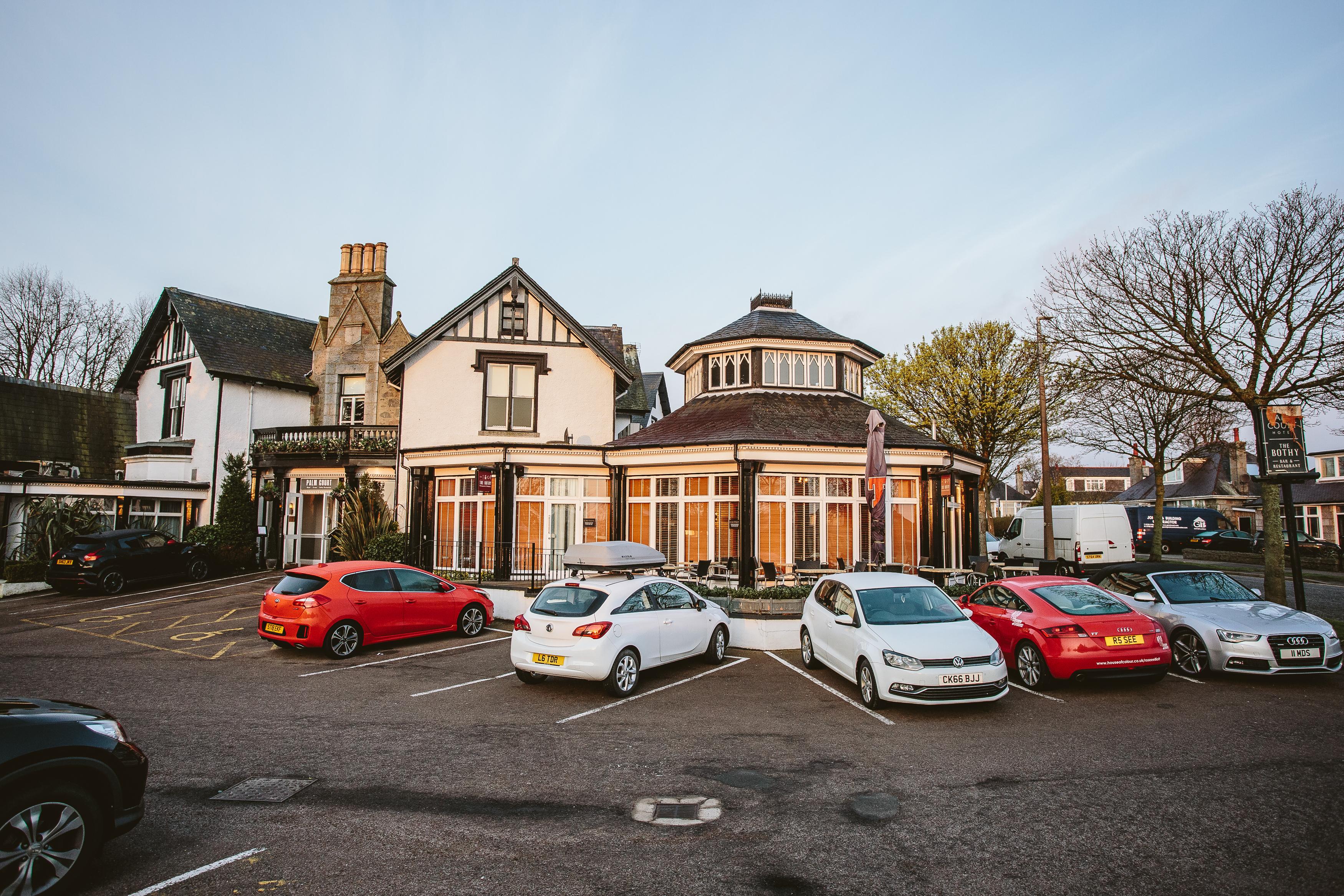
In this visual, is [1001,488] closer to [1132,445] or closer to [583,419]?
[1132,445]

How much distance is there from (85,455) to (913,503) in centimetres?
2980

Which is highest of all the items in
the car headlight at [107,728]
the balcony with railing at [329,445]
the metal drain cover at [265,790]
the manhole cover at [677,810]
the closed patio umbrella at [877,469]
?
the balcony with railing at [329,445]

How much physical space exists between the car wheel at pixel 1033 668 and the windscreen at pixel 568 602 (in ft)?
19.7

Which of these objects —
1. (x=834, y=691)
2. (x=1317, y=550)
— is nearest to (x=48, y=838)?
(x=834, y=691)

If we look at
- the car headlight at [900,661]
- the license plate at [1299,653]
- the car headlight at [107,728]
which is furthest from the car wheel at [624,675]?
the license plate at [1299,653]

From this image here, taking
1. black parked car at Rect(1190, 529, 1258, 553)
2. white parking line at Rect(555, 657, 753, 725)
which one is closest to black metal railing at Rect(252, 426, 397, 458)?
white parking line at Rect(555, 657, 753, 725)

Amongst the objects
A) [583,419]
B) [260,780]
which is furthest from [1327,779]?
[583,419]

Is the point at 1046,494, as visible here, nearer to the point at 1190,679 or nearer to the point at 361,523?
the point at 1190,679

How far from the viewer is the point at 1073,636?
9477mm

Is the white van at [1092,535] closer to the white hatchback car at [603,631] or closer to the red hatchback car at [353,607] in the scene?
the white hatchback car at [603,631]

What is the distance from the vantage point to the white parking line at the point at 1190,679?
981 centimetres

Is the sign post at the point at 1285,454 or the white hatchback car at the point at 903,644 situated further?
the sign post at the point at 1285,454

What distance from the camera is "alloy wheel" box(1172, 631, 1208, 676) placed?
1002 centimetres

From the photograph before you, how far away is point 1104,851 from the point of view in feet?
15.7
